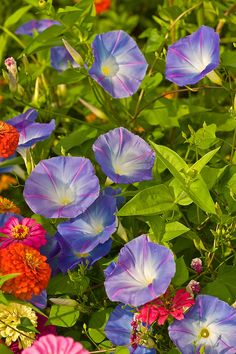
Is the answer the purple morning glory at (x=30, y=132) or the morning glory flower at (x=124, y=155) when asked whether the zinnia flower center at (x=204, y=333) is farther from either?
the purple morning glory at (x=30, y=132)

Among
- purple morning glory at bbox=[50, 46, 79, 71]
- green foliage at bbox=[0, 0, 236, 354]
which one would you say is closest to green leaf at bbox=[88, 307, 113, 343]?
green foliage at bbox=[0, 0, 236, 354]

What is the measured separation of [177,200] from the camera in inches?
62.0

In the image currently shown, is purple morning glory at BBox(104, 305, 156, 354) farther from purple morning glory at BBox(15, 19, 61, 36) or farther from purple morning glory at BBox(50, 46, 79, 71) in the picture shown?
purple morning glory at BBox(15, 19, 61, 36)

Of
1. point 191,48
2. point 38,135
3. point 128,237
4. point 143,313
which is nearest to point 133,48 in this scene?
point 191,48

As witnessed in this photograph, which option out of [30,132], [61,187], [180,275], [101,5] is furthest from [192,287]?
[101,5]

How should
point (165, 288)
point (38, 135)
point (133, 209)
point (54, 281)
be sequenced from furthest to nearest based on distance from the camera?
point (38, 135) < point (54, 281) < point (133, 209) < point (165, 288)

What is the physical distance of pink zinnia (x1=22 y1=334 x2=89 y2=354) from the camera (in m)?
1.34

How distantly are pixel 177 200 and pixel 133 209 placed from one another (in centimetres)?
10

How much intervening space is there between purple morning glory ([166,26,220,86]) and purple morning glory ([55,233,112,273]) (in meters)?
0.43


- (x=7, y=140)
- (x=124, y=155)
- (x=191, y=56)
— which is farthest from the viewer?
(x=191, y=56)

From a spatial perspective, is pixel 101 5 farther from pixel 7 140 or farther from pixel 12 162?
pixel 7 140

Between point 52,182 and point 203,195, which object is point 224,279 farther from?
point 52,182

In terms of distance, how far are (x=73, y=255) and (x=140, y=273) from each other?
197 millimetres

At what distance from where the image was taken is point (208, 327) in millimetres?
1508
